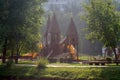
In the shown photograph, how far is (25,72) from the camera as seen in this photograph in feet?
78.2

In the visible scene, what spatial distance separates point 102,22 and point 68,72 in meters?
11.4

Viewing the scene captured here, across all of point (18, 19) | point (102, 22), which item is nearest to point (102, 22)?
point (102, 22)

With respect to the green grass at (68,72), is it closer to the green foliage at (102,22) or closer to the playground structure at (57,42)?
the green foliage at (102,22)

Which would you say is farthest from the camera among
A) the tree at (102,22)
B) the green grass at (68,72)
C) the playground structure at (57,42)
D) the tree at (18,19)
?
the playground structure at (57,42)

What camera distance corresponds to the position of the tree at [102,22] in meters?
32.0

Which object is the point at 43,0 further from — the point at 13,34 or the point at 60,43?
the point at 60,43

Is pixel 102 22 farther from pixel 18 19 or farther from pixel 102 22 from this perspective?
pixel 18 19

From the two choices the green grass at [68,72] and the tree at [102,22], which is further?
the tree at [102,22]

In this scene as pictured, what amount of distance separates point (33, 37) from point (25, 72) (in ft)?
25.7

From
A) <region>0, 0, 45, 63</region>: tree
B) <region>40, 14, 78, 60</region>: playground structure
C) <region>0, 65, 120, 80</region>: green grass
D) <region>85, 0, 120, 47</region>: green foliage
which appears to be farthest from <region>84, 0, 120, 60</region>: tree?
<region>40, 14, 78, 60</region>: playground structure

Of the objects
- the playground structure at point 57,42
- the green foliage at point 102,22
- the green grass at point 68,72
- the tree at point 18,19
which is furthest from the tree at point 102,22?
the playground structure at point 57,42

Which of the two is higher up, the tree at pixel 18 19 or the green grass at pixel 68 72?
the tree at pixel 18 19

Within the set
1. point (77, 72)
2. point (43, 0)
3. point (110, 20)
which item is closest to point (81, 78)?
point (77, 72)

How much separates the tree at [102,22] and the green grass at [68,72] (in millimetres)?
10290
